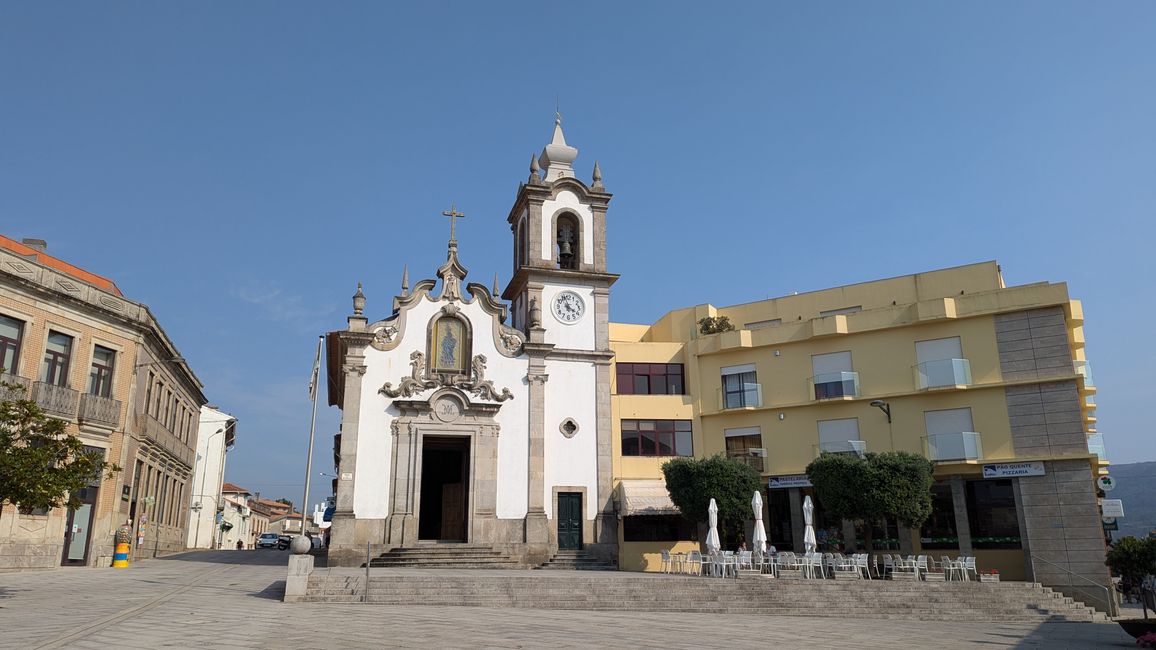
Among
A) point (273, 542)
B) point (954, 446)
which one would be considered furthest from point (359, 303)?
point (273, 542)

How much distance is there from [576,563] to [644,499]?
11.7 feet

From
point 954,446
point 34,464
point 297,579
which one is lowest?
point 297,579

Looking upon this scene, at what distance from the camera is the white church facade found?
27.8 meters

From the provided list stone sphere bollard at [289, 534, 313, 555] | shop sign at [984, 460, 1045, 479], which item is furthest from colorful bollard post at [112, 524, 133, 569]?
shop sign at [984, 460, 1045, 479]

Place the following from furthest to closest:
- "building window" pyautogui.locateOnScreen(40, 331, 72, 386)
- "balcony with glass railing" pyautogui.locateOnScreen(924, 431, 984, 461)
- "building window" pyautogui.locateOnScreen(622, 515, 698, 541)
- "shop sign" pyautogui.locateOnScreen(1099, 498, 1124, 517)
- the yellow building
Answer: "shop sign" pyautogui.locateOnScreen(1099, 498, 1124, 517) → "building window" pyautogui.locateOnScreen(622, 515, 698, 541) → "balcony with glass railing" pyautogui.locateOnScreen(924, 431, 984, 461) → the yellow building → "building window" pyautogui.locateOnScreen(40, 331, 72, 386)

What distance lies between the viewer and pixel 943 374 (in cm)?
2975

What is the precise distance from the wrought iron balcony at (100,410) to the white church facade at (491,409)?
777cm

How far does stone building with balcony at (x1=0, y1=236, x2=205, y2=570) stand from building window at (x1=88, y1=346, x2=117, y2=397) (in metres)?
0.04

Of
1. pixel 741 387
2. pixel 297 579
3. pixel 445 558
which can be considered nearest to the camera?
pixel 297 579

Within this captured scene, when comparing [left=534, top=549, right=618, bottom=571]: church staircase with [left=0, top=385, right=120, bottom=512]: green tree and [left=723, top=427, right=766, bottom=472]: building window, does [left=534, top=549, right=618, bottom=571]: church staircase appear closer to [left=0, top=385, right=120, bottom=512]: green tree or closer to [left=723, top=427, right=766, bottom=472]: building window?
[left=723, top=427, right=766, bottom=472]: building window

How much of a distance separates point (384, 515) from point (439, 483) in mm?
6456

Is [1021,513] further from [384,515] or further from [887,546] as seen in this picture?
[384,515]

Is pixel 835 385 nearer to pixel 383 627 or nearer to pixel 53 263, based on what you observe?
pixel 383 627

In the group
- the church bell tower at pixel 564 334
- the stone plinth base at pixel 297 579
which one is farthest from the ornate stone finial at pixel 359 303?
the stone plinth base at pixel 297 579
